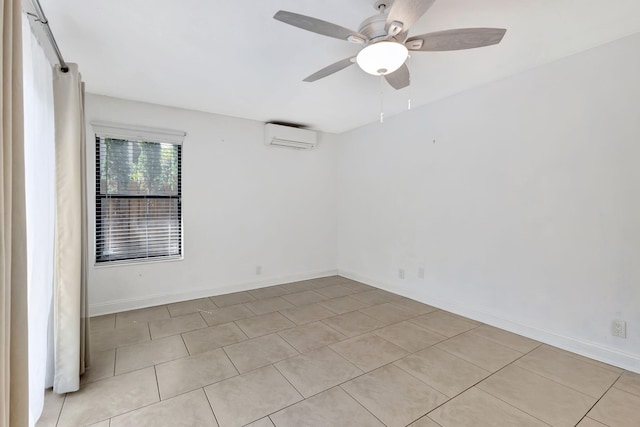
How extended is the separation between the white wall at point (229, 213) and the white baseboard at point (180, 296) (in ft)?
0.03

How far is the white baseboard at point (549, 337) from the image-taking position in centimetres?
231

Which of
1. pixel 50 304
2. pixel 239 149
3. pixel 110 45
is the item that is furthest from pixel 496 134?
pixel 50 304

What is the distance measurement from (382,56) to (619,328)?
2.75 metres

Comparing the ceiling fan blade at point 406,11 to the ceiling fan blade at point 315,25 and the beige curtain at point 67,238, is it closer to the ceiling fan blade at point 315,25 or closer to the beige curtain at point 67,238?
the ceiling fan blade at point 315,25

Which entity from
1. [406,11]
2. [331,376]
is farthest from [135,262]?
[406,11]

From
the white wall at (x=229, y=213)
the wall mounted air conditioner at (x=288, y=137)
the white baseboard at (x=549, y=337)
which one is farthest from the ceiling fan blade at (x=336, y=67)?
the white baseboard at (x=549, y=337)

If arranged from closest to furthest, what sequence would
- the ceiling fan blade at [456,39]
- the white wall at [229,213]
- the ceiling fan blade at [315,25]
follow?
1. the ceiling fan blade at [315,25]
2. the ceiling fan blade at [456,39]
3. the white wall at [229,213]

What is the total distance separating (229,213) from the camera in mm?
4152

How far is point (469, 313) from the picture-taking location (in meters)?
3.30

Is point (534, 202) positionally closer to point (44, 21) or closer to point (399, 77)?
point (399, 77)

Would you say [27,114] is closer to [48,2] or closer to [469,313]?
[48,2]

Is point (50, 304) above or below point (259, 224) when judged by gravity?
below

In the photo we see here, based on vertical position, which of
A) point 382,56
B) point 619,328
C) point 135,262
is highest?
point 382,56

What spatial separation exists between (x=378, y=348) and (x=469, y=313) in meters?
1.33
